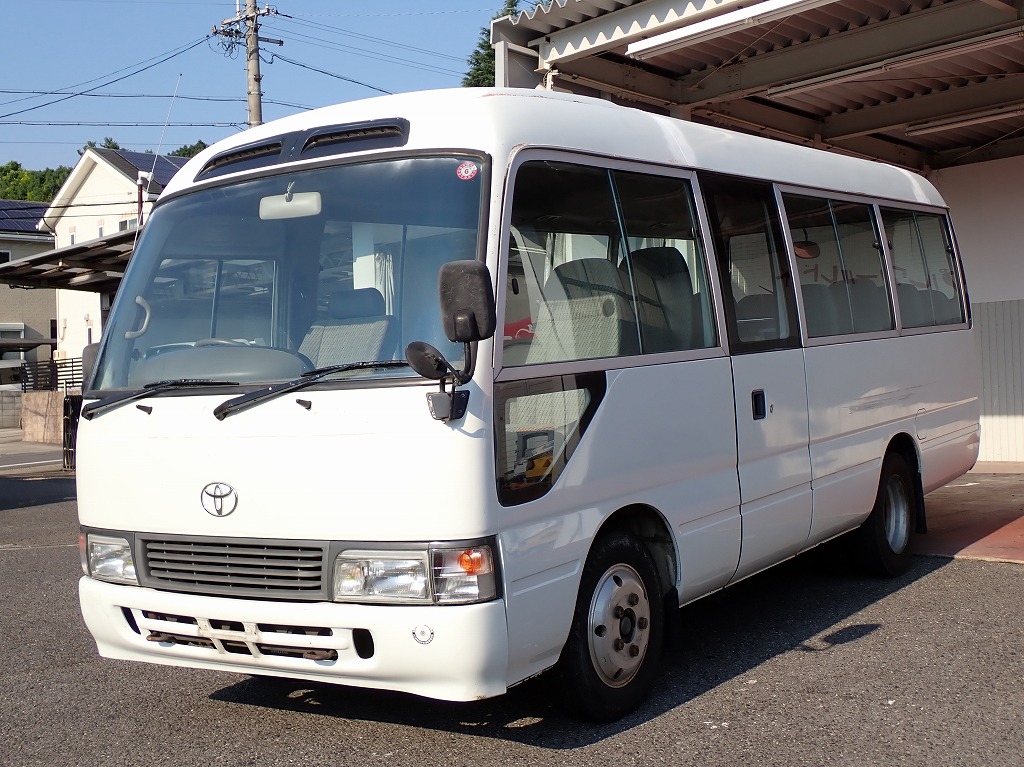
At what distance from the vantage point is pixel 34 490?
16734mm

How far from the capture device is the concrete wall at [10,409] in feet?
113

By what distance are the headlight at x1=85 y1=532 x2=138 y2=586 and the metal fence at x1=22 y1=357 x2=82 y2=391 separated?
90.3 feet

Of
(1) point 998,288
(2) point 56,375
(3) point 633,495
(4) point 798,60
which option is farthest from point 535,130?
(2) point 56,375

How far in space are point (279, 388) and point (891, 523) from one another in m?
4.99

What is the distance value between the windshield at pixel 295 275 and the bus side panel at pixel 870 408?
2.92 metres

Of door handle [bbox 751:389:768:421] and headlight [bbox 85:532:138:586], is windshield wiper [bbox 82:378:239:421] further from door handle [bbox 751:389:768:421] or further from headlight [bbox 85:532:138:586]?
door handle [bbox 751:389:768:421]

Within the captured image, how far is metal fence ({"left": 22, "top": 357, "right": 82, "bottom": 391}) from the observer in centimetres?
3212

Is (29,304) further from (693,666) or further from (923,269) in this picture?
(693,666)

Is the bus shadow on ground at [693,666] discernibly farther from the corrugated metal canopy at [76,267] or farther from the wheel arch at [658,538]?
the corrugated metal canopy at [76,267]

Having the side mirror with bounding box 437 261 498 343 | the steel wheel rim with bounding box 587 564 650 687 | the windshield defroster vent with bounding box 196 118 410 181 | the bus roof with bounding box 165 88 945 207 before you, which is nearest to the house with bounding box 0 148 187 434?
the bus roof with bounding box 165 88 945 207

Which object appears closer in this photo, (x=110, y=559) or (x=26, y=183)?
(x=110, y=559)

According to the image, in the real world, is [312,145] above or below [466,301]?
above

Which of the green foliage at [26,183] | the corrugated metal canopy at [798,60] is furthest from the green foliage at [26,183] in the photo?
the corrugated metal canopy at [798,60]

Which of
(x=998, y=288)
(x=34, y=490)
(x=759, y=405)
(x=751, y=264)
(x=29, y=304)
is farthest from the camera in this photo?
(x=29, y=304)
